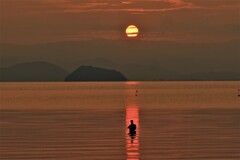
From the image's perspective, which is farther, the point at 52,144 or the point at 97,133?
the point at 97,133

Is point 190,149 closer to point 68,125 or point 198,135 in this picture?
point 198,135

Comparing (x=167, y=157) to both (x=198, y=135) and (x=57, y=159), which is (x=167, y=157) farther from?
(x=198, y=135)

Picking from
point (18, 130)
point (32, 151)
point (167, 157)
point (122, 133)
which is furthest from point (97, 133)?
point (167, 157)

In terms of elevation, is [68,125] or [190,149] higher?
[68,125]

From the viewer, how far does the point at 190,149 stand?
165ft

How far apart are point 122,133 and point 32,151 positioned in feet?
56.6

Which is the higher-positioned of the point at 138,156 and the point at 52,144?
the point at 52,144

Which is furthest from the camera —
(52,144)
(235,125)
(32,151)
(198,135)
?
(235,125)

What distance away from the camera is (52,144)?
54250 millimetres

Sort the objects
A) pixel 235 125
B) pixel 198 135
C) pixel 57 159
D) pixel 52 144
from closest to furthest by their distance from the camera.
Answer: pixel 57 159 < pixel 52 144 < pixel 198 135 < pixel 235 125

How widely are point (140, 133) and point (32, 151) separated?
1770cm

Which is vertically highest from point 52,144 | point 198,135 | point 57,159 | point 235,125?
point 235,125

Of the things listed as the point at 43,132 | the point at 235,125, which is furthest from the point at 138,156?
the point at 235,125

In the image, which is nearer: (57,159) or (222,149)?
(57,159)
